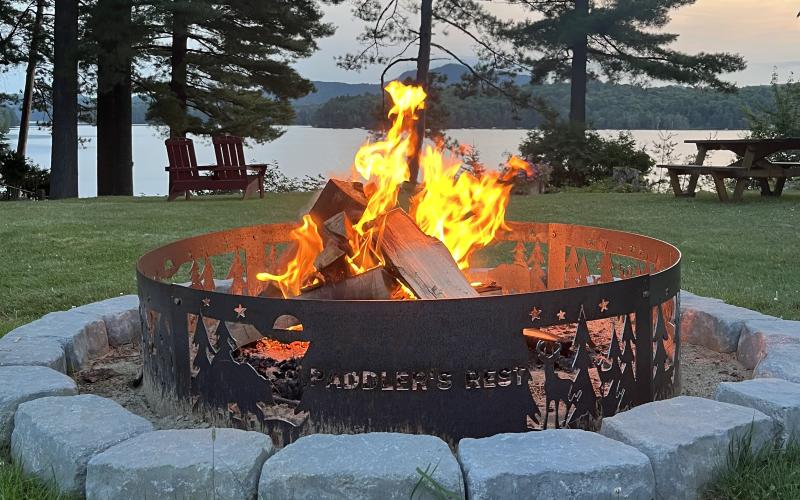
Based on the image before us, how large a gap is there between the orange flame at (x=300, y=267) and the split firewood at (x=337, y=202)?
0.17 meters

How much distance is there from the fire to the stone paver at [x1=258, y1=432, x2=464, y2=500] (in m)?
1.07

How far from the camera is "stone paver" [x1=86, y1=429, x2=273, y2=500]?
1.88 metres

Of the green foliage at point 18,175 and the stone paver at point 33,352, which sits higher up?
the green foliage at point 18,175

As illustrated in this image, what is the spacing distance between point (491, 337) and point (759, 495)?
84cm

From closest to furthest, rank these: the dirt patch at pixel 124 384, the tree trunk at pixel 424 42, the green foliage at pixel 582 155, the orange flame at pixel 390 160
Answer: the dirt patch at pixel 124 384, the orange flame at pixel 390 160, the tree trunk at pixel 424 42, the green foliage at pixel 582 155

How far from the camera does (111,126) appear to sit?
624 inches

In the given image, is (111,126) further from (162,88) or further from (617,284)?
(617,284)

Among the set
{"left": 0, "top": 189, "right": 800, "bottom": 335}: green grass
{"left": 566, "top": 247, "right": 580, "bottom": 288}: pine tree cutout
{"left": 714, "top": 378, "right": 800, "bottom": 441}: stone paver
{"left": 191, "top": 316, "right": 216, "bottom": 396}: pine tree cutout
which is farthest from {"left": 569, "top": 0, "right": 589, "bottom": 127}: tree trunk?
{"left": 191, "top": 316, "right": 216, "bottom": 396}: pine tree cutout

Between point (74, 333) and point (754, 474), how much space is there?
8.86ft

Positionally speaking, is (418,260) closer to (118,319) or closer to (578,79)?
(118,319)

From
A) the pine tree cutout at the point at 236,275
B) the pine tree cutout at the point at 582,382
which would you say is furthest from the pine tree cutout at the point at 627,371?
the pine tree cutout at the point at 236,275

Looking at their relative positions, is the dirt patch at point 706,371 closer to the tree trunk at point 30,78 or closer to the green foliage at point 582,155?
the green foliage at point 582,155

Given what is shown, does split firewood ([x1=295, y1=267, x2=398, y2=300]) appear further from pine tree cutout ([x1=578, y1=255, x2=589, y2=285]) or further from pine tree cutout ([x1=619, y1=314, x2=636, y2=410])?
pine tree cutout ([x1=578, y1=255, x2=589, y2=285])

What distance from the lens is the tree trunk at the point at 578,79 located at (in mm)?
17953
